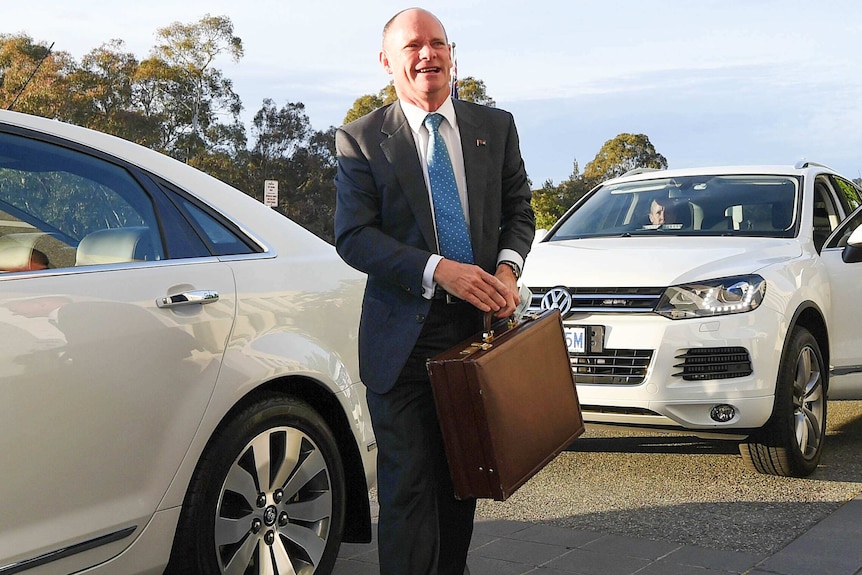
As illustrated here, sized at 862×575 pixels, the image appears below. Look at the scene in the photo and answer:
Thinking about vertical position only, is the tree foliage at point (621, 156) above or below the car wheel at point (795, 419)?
above

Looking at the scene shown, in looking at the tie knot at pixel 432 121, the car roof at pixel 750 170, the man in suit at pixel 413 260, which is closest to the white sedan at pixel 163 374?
the man in suit at pixel 413 260

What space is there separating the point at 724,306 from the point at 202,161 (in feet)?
150

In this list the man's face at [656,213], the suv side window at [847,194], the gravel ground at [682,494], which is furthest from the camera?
the suv side window at [847,194]

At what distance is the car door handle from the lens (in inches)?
122

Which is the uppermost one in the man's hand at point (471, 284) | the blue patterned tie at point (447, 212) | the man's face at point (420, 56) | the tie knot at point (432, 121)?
the man's face at point (420, 56)

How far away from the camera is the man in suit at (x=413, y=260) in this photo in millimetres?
2912

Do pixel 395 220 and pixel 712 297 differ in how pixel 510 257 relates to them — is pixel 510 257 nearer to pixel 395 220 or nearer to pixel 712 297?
pixel 395 220

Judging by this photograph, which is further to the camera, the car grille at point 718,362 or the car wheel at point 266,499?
the car grille at point 718,362

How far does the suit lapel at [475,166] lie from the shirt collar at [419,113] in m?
0.02

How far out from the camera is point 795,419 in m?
5.59

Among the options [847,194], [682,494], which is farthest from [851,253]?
[682,494]

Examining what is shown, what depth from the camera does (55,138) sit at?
10.4 ft

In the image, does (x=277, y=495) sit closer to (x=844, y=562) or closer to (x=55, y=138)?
(x=55, y=138)

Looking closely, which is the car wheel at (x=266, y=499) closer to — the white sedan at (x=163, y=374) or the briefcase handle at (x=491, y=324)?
the white sedan at (x=163, y=374)
